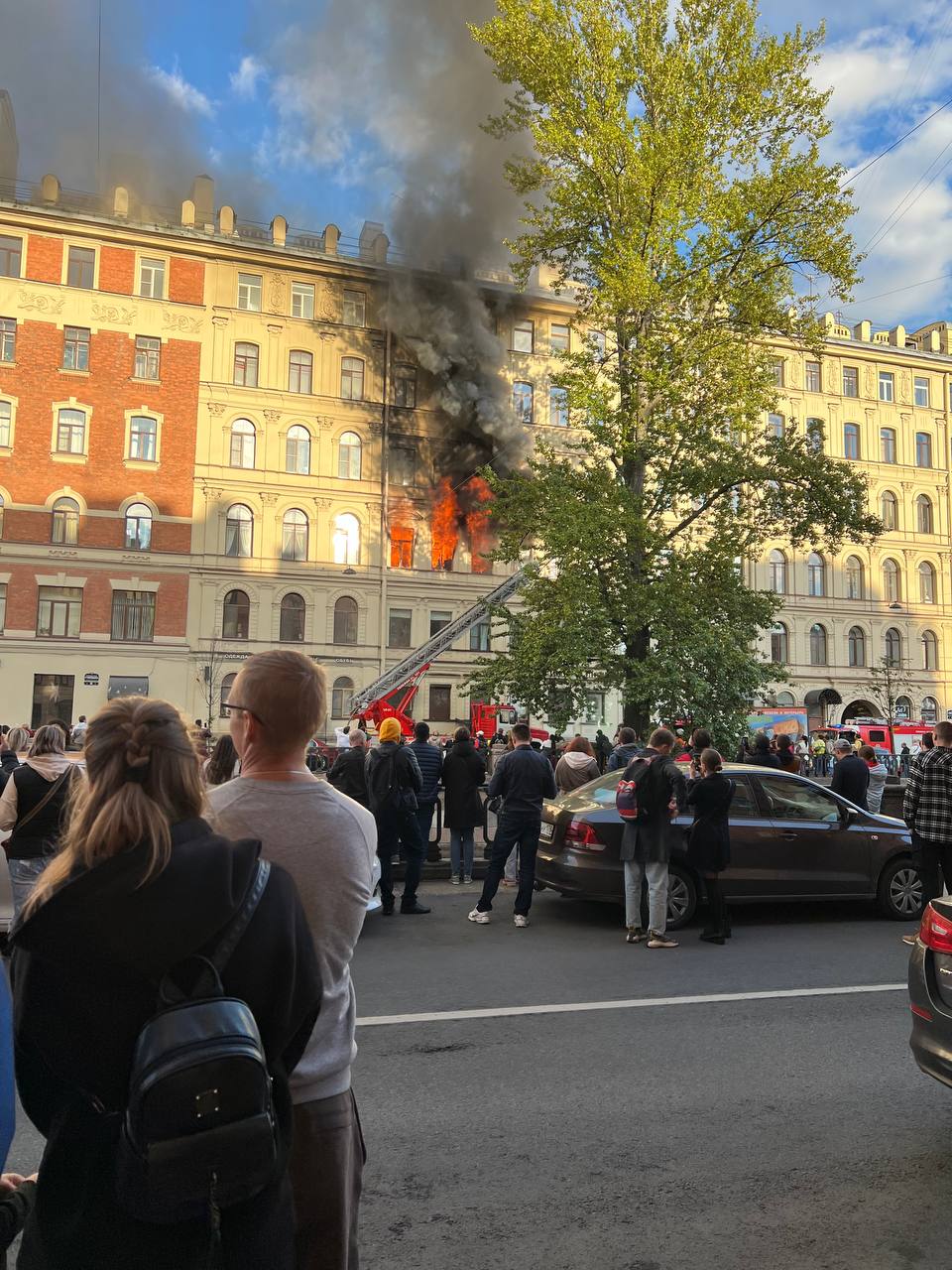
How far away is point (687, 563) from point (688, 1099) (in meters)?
16.4

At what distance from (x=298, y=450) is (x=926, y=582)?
35.0 m

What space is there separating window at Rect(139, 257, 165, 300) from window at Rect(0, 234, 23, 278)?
4629 millimetres

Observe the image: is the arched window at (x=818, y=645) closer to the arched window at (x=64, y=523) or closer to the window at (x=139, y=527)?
the window at (x=139, y=527)

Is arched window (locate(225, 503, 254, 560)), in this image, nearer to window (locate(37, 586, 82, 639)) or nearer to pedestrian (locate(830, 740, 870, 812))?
window (locate(37, 586, 82, 639))

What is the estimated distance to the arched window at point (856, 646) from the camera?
162 feet

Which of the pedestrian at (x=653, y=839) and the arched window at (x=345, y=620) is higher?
the arched window at (x=345, y=620)

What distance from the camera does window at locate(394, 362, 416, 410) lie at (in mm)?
42219

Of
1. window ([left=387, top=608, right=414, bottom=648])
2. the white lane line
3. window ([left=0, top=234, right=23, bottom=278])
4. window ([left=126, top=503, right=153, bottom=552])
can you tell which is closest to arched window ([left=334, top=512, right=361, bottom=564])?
window ([left=387, top=608, right=414, bottom=648])

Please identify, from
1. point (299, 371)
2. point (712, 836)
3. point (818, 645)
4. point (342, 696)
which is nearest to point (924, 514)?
point (818, 645)

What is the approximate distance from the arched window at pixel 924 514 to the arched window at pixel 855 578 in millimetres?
4694

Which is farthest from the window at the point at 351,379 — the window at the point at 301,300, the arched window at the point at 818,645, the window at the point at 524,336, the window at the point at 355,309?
the arched window at the point at 818,645

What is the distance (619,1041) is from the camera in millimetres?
5715

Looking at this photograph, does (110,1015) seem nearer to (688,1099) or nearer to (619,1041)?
(688,1099)

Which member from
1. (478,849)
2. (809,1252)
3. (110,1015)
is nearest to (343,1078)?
(110,1015)
